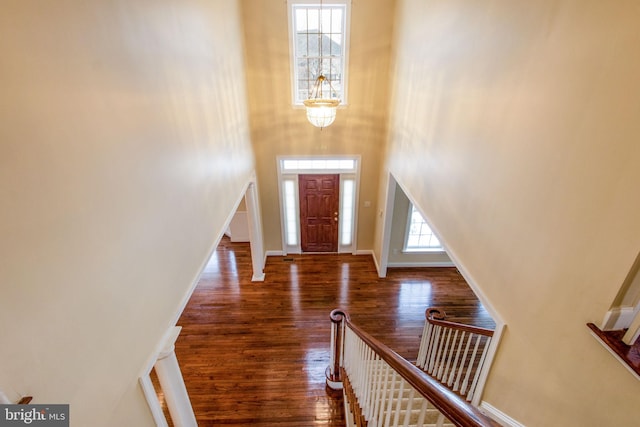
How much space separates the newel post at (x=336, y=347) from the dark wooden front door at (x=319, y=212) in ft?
10.4

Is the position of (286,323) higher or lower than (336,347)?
lower

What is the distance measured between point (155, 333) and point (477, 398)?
251 cm

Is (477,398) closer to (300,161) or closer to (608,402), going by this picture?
(608,402)

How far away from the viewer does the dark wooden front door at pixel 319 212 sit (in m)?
6.25

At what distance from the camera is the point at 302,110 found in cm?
546

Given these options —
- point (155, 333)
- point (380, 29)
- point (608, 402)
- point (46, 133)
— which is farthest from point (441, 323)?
point (380, 29)

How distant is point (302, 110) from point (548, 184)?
4.44 metres

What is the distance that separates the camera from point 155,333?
6.66 feet

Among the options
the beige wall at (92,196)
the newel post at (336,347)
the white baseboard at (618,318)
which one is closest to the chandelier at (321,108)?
the beige wall at (92,196)

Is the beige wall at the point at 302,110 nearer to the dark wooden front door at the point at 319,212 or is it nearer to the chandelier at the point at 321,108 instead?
the dark wooden front door at the point at 319,212

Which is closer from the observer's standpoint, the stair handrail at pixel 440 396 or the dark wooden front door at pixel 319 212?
the stair handrail at pixel 440 396

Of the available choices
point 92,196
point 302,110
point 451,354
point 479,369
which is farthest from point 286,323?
point 92,196

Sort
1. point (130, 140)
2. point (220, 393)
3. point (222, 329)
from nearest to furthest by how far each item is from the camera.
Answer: point (130, 140)
point (220, 393)
point (222, 329)

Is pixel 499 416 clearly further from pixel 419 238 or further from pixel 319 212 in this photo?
pixel 319 212
